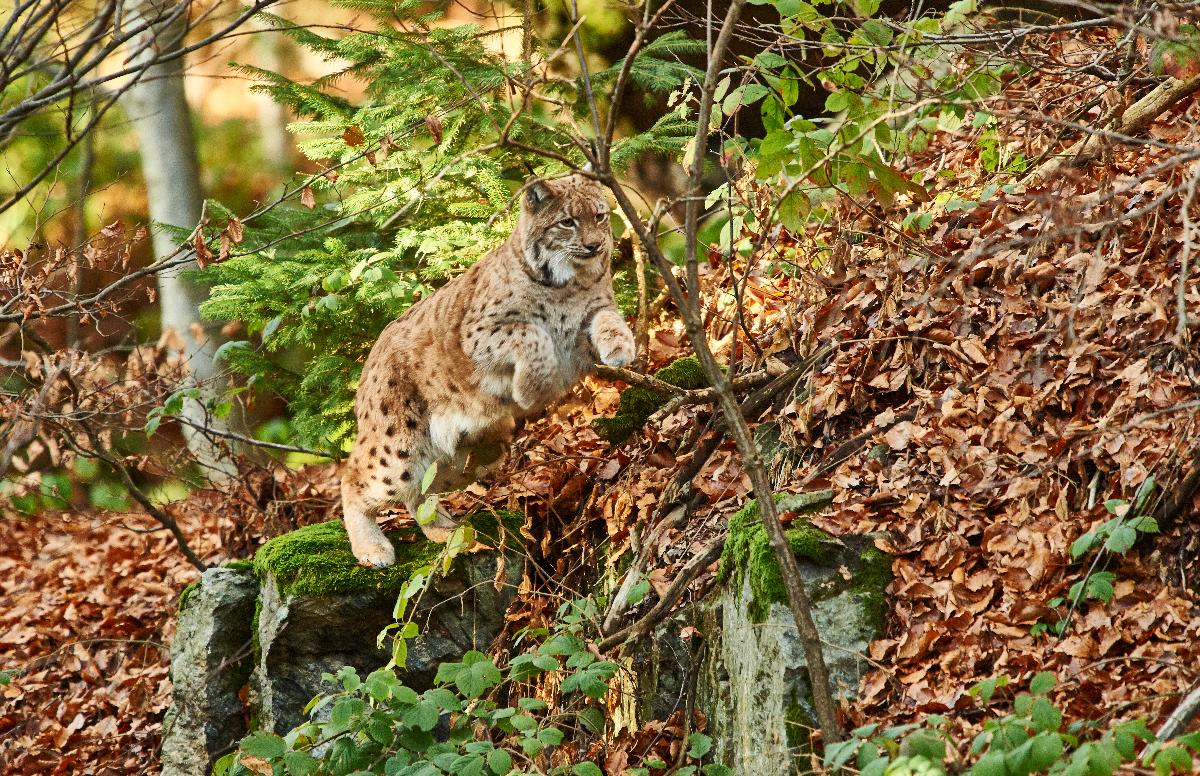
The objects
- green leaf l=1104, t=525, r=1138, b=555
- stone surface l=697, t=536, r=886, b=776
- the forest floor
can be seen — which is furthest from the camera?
stone surface l=697, t=536, r=886, b=776

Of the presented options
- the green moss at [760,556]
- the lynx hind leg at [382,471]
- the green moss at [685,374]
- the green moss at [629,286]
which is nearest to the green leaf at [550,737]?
the green moss at [760,556]

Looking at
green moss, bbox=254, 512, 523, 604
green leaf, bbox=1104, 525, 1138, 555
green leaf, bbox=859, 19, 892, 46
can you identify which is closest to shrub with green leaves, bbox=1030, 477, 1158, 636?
green leaf, bbox=1104, 525, 1138, 555

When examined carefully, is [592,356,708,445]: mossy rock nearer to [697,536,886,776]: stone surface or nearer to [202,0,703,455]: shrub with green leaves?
[202,0,703,455]: shrub with green leaves

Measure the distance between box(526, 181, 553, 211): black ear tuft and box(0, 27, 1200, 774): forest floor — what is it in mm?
1312

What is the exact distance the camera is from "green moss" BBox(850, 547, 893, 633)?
421 centimetres

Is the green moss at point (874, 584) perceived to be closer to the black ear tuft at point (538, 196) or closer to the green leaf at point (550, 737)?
the green leaf at point (550, 737)

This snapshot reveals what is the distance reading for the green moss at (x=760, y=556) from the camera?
13.6 ft

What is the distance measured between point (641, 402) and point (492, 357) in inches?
40.6

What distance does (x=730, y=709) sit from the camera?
14.6ft

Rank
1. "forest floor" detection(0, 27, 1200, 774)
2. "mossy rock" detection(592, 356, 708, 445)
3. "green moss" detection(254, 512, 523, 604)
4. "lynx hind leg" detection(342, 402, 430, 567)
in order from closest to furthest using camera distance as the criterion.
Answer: "forest floor" detection(0, 27, 1200, 774) < "green moss" detection(254, 512, 523, 604) < "lynx hind leg" detection(342, 402, 430, 567) < "mossy rock" detection(592, 356, 708, 445)

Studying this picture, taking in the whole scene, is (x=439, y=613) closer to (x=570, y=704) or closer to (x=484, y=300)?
(x=570, y=704)

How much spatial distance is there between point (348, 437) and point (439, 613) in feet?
6.93

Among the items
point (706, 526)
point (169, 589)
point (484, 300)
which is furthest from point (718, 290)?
point (169, 589)

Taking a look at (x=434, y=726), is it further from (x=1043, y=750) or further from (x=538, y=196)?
(x=538, y=196)
